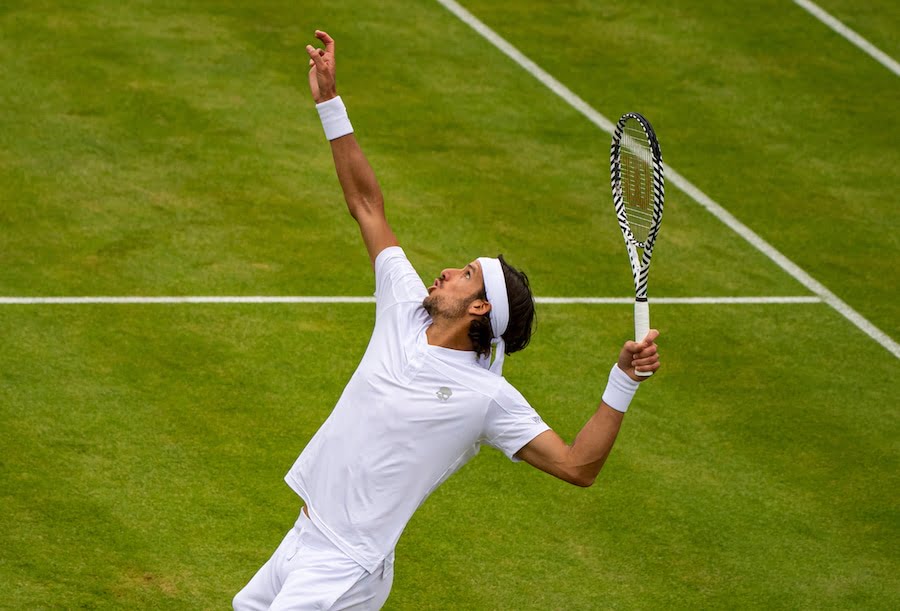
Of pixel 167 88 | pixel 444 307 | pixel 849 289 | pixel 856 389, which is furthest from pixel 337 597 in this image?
pixel 167 88

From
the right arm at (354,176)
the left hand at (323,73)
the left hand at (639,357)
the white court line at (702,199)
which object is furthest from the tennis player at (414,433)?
the white court line at (702,199)

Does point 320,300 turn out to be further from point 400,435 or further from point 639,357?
point 639,357

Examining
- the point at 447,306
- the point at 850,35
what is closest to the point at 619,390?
the point at 447,306

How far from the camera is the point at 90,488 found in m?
7.91

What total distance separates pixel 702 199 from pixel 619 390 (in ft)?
23.0

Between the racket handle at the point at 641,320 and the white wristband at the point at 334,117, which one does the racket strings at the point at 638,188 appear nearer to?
the racket handle at the point at 641,320

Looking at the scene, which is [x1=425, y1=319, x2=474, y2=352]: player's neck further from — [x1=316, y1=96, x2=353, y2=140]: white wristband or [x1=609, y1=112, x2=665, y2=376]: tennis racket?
[x1=316, y1=96, x2=353, y2=140]: white wristband

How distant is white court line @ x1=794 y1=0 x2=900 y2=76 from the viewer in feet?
50.1

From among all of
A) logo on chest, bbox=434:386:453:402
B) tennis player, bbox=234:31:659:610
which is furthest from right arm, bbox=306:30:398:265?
logo on chest, bbox=434:386:453:402

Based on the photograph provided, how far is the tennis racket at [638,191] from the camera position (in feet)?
20.1

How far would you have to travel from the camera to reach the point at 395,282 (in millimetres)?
5844

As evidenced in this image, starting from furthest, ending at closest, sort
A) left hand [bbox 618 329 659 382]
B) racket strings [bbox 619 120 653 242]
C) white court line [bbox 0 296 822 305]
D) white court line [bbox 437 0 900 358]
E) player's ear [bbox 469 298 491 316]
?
1. white court line [bbox 437 0 900 358]
2. white court line [bbox 0 296 822 305]
3. racket strings [bbox 619 120 653 242]
4. player's ear [bbox 469 298 491 316]
5. left hand [bbox 618 329 659 382]

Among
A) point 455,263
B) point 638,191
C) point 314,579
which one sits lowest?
point 455,263

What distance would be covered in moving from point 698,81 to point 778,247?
3.25m
